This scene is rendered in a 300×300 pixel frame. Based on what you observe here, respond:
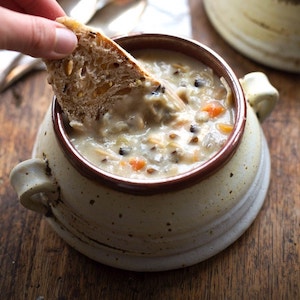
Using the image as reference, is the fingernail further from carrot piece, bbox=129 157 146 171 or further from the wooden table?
the wooden table

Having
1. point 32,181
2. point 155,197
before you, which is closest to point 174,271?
point 155,197

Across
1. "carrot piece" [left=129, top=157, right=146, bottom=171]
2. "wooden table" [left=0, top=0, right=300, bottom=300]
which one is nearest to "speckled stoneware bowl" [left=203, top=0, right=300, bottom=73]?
"wooden table" [left=0, top=0, right=300, bottom=300]

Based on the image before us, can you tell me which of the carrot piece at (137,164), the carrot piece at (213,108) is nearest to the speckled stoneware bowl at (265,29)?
the carrot piece at (213,108)

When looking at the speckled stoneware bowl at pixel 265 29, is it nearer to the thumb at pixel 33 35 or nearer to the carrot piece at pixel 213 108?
the carrot piece at pixel 213 108

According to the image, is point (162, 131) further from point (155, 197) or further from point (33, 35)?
point (33, 35)

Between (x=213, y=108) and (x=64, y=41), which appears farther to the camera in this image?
(x=213, y=108)

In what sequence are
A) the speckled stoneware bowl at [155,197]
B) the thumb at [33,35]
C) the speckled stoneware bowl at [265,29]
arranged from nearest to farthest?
the thumb at [33,35] < the speckled stoneware bowl at [155,197] < the speckled stoneware bowl at [265,29]
